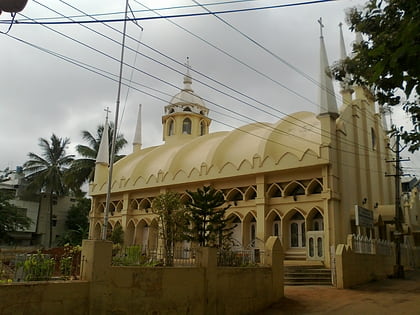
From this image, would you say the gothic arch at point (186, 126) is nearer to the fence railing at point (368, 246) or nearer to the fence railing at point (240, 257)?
the fence railing at point (368, 246)

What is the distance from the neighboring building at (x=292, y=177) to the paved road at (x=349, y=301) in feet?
12.7

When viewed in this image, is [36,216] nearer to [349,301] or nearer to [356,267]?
[356,267]

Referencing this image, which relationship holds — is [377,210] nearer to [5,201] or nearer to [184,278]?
[184,278]

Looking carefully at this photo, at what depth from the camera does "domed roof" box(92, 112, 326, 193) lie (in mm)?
20611

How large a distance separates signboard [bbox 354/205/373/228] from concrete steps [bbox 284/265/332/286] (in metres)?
2.72

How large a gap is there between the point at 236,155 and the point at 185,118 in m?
11.5

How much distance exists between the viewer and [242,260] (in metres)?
11.9

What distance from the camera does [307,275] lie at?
16.6m

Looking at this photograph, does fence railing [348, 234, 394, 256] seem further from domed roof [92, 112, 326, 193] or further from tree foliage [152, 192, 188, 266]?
tree foliage [152, 192, 188, 266]

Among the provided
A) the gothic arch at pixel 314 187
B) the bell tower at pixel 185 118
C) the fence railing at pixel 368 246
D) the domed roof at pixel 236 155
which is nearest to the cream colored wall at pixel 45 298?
the fence railing at pixel 368 246

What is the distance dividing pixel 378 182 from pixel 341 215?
23.7 ft

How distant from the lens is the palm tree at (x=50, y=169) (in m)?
35.8

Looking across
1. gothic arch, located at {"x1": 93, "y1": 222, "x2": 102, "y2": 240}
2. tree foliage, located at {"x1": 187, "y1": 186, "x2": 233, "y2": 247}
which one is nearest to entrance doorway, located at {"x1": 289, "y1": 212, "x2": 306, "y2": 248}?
tree foliage, located at {"x1": 187, "y1": 186, "x2": 233, "y2": 247}

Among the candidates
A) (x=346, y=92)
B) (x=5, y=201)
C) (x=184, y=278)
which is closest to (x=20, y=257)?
(x=184, y=278)
